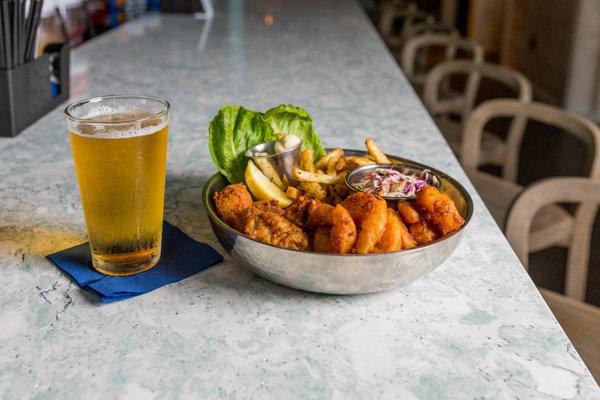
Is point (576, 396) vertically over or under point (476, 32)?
over

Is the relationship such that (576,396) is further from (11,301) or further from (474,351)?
(11,301)

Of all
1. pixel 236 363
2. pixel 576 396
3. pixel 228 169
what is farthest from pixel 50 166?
pixel 576 396

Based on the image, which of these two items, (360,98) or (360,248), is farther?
(360,98)

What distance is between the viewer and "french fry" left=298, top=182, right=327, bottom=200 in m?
1.01

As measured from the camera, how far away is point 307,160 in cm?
110

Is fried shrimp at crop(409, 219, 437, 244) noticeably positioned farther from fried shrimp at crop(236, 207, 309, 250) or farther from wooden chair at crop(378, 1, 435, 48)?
wooden chair at crop(378, 1, 435, 48)

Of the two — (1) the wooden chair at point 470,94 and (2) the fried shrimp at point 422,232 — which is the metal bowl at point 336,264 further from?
(1) the wooden chair at point 470,94

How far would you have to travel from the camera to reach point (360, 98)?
2020mm

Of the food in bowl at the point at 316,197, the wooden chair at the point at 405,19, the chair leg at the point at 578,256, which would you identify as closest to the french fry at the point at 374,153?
the food in bowl at the point at 316,197

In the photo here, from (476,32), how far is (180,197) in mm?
7497

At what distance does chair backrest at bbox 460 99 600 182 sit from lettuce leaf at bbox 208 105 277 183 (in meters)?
1.02

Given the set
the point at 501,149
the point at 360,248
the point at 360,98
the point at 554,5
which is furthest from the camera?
the point at 554,5

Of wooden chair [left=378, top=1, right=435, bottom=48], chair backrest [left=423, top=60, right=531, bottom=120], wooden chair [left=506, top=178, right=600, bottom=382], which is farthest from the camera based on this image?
wooden chair [left=378, top=1, right=435, bottom=48]

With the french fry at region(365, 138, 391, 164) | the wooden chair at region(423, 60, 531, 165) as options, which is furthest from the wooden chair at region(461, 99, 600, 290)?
the french fry at region(365, 138, 391, 164)
